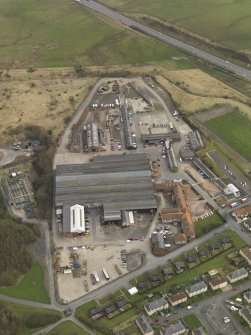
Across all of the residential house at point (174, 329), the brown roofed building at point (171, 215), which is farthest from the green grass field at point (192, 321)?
the brown roofed building at point (171, 215)

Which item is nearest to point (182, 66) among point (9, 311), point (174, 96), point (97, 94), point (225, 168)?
point (174, 96)

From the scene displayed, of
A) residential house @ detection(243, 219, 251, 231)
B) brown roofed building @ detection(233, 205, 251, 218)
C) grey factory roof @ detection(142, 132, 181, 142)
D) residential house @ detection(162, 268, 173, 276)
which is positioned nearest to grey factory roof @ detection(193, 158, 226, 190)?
brown roofed building @ detection(233, 205, 251, 218)

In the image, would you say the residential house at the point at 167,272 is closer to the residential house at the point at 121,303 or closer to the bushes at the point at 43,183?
the residential house at the point at 121,303

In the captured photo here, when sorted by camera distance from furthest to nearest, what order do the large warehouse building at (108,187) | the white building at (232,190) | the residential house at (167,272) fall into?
1. the white building at (232,190)
2. the large warehouse building at (108,187)
3. the residential house at (167,272)

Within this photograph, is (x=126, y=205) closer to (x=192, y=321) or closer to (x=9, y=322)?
(x=192, y=321)

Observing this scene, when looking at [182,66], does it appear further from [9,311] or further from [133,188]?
[9,311]

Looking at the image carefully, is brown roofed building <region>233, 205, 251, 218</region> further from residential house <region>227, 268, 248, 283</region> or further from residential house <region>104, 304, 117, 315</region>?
residential house <region>104, 304, 117, 315</region>
